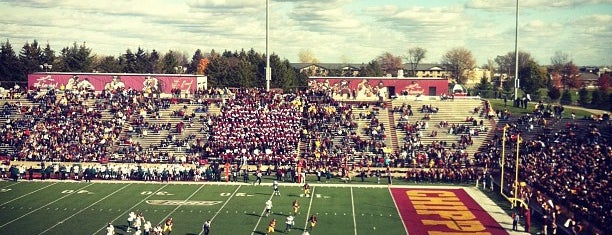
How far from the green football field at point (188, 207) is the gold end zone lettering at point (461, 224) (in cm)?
153

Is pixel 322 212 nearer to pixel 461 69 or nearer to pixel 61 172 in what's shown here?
pixel 61 172

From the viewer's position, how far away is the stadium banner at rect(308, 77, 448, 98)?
57312 millimetres

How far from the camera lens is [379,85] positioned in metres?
57.4

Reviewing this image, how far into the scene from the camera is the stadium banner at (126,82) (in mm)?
57312

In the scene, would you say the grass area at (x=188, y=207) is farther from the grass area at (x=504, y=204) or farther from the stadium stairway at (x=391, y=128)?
the stadium stairway at (x=391, y=128)

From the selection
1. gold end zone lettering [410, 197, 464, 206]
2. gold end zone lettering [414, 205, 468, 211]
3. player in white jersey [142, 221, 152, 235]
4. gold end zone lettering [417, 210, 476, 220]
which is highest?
player in white jersey [142, 221, 152, 235]

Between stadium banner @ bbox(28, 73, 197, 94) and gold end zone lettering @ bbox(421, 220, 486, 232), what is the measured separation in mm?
34045

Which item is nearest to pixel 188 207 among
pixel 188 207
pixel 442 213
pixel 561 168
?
pixel 188 207

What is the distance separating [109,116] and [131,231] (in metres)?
25.7

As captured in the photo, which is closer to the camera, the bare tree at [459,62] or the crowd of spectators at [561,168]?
the crowd of spectators at [561,168]

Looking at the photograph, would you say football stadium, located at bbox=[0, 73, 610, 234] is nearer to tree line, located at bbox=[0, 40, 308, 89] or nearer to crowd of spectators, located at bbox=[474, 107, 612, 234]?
crowd of spectators, located at bbox=[474, 107, 612, 234]

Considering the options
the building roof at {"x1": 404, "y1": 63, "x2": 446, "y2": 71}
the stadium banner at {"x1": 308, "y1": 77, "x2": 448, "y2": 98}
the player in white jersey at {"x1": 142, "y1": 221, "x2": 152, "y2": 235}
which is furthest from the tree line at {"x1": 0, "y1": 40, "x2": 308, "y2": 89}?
the building roof at {"x1": 404, "y1": 63, "x2": 446, "y2": 71}

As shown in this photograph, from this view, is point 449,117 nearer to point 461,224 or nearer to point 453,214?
point 453,214

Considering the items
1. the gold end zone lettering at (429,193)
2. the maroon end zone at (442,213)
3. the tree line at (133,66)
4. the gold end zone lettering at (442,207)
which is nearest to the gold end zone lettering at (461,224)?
the maroon end zone at (442,213)
